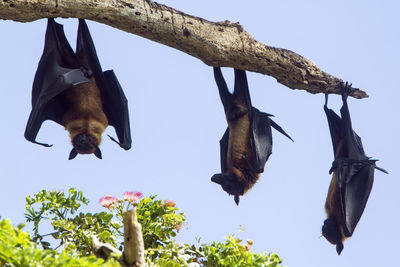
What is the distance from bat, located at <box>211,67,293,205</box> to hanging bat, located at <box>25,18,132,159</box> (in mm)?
1595

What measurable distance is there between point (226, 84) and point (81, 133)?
7.54 ft

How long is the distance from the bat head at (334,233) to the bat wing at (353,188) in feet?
1.38

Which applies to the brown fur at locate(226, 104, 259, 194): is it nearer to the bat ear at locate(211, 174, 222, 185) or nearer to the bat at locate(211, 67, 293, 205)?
the bat at locate(211, 67, 293, 205)

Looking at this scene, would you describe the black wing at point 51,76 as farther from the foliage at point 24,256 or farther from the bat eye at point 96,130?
the foliage at point 24,256

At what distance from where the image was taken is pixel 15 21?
594cm

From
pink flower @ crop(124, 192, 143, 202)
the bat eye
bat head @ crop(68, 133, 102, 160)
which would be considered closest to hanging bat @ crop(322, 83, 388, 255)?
the bat eye

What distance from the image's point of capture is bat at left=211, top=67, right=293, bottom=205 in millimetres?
8914

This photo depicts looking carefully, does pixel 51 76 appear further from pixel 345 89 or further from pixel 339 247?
pixel 339 247

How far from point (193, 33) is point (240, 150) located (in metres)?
2.93

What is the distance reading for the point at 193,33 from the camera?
692 centimetres

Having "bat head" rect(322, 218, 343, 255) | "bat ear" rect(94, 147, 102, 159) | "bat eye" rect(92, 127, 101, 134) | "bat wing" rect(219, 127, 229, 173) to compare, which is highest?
"bat wing" rect(219, 127, 229, 173)

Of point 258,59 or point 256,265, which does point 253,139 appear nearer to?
point 258,59

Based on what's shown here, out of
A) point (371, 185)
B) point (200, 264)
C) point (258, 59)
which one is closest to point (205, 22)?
point (258, 59)

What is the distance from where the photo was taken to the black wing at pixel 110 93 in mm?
7855
